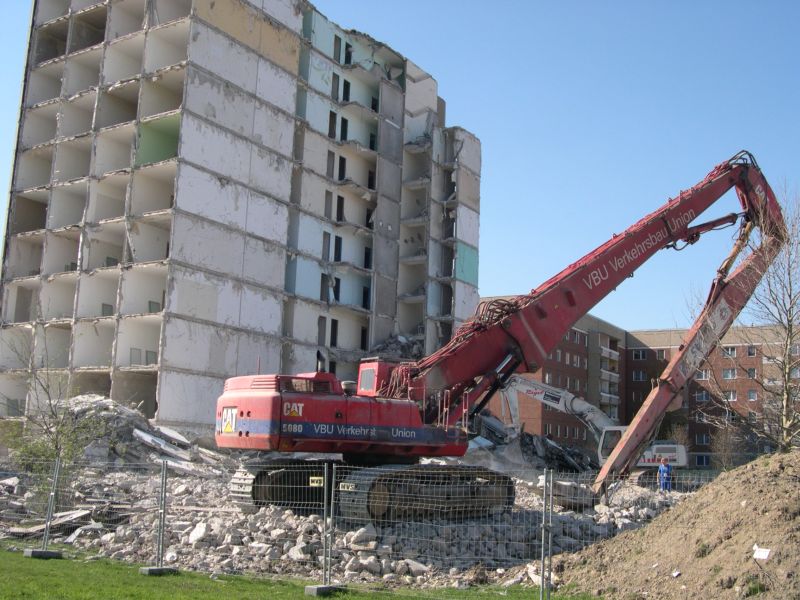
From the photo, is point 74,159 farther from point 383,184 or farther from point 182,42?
point 383,184

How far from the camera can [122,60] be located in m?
45.7

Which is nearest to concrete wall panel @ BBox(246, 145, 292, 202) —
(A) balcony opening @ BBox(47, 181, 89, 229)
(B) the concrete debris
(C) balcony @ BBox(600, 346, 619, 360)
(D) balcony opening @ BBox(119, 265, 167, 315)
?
(D) balcony opening @ BBox(119, 265, 167, 315)

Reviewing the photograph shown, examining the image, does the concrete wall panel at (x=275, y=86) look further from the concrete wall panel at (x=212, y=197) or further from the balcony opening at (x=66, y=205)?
the balcony opening at (x=66, y=205)

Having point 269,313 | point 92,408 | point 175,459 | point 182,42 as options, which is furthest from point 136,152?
point 175,459

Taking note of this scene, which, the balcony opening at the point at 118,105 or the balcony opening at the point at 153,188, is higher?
the balcony opening at the point at 118,105

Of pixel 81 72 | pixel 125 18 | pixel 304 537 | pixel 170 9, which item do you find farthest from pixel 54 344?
pixel 304 537

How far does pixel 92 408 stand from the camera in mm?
32312

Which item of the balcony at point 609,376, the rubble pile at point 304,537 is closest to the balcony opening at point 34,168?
the rubble pile at point 304,537

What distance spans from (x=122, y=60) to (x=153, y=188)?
7.97 meters

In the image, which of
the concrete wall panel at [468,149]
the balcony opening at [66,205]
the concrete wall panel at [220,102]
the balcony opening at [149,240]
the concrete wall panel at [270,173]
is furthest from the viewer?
the concrete wall panel at [468,149]

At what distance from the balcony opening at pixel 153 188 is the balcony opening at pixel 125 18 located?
8.54m

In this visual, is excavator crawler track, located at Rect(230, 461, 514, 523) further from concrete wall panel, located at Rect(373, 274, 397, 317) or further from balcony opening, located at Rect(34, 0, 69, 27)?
balcony opening, located at Rect(34, 0, 69, 27)

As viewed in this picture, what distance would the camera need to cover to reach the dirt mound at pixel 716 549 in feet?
34.2

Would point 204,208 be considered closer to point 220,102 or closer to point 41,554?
Answer: point 220,102
